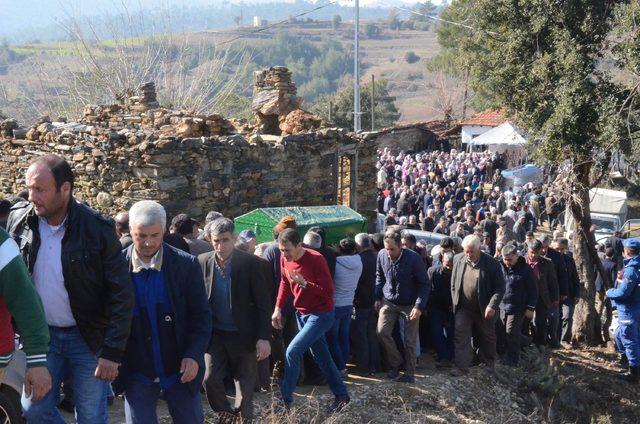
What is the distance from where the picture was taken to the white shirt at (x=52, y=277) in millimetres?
4461

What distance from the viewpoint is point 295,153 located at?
571 inches

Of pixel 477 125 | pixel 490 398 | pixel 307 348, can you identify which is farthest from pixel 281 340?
pixel 477 125

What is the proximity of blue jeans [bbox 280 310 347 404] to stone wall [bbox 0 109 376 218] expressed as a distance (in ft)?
17.5

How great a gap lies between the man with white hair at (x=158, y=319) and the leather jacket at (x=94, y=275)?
0.73 feet

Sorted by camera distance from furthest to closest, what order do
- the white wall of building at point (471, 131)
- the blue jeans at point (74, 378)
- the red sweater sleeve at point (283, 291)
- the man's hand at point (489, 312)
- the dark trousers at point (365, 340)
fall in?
1. the white wall of building at point (471, 131)
2. the man's hand at point (489, 312)
3. the dark trousers at point (365, 340)
4. the red sweater sleeve at point (283, 291)
5. the blue jeans at point (74, 378)

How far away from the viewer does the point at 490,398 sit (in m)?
9.20

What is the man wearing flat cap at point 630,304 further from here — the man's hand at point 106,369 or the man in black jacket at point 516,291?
the man's hand at point 106,369

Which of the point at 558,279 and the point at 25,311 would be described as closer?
the point at 25,311

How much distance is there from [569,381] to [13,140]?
32.5 feet

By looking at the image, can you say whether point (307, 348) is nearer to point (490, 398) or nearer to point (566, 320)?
point (490, 398)

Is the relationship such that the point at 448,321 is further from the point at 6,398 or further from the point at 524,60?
the point at 6,398

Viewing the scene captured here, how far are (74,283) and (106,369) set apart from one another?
52 cm

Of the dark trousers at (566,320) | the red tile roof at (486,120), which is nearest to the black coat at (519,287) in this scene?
the dark trousers at (566,320)

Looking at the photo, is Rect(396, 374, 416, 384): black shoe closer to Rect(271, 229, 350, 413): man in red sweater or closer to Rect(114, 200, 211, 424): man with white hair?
Rect(271, 229, 350, 413): man in red sweater
